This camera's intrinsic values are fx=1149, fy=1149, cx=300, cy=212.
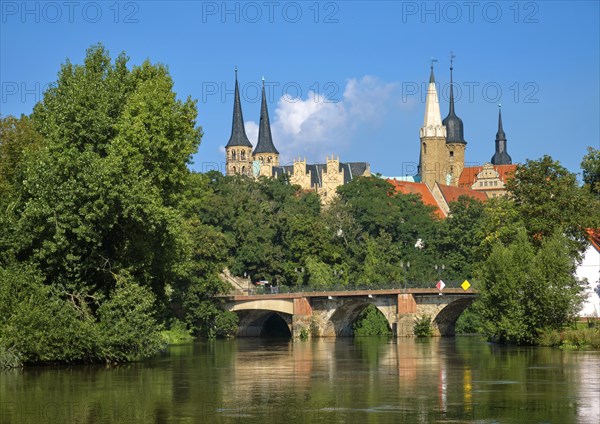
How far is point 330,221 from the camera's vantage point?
3969 inches

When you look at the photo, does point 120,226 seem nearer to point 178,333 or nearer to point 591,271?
point 591,271

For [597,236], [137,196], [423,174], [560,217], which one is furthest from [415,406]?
[423,174]

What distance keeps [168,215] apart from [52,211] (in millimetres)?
4646

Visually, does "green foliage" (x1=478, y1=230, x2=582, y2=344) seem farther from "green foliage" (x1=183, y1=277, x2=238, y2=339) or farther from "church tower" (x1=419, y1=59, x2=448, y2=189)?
"church tower" (x1=419, y1=59, x2=448, y2=189)

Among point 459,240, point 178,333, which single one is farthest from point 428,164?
point 178,333

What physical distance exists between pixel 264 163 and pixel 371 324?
96.6 m

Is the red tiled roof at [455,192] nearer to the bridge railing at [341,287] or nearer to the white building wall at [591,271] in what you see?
the bridge railing at [341,287]

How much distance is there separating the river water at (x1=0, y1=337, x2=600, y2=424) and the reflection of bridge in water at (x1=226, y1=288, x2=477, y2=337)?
26881 mm

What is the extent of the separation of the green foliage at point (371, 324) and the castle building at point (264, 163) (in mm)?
79233

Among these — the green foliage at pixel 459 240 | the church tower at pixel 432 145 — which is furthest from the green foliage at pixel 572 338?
the church tower at pixel 432 145

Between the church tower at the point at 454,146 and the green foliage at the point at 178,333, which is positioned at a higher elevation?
the church tower at the point at 454,146

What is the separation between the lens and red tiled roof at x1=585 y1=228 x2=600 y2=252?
2490 inches

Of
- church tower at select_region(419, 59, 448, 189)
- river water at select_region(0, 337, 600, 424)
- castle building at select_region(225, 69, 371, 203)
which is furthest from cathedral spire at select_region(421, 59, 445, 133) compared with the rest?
river water at select_region(0, 337, 600, 424)

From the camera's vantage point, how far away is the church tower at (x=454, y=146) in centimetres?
17788
